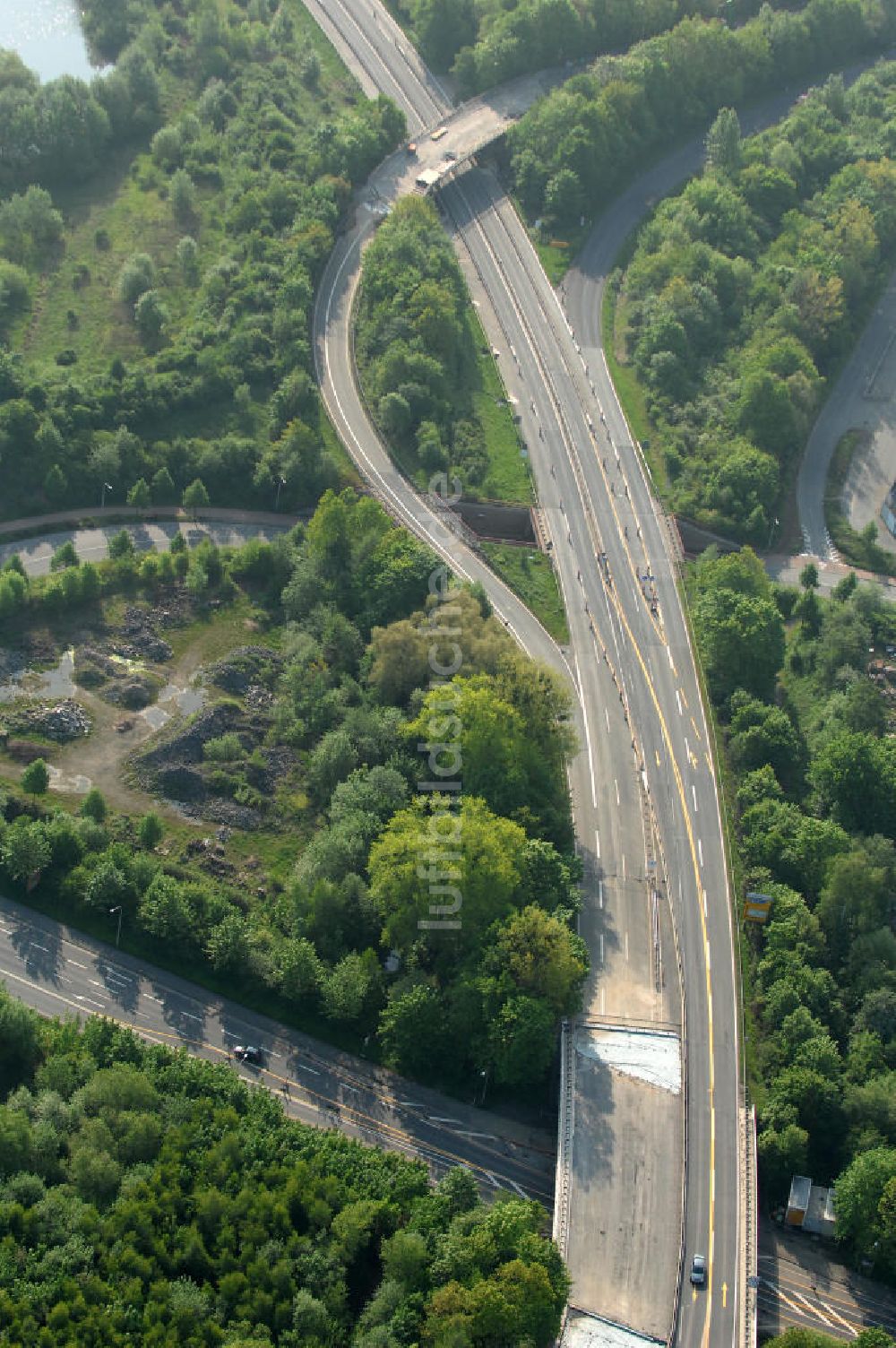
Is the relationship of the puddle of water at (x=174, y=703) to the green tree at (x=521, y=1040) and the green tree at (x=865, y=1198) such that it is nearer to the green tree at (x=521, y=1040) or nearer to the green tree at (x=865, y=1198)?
the green tree at (x=521, y=1040)

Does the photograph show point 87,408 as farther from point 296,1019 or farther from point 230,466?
point 296,1019

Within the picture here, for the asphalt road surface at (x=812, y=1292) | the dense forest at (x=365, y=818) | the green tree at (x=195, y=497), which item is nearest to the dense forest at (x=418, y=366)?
the dense forest at (x=365, y=818)

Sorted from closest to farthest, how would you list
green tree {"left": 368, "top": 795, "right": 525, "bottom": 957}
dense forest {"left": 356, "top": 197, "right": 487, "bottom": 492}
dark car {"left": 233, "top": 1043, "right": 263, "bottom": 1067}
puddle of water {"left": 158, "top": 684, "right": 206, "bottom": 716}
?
dark car {"left": 233, "top": 1043, "right": 263, "bottom": 1067}
green tree {"left": 368, "top": 795, "right": 525, "bottom": 957}
puddle of water {"left": 158, "top": 684, "right": 206, "bottom": 716}
dense forest {"left": 356, "top": 197, "right": 487, "bottom": 492}

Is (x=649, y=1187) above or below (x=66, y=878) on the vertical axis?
below

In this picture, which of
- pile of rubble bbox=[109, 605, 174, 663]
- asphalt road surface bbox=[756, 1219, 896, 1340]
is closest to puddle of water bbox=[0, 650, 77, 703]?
pile of rubble bbox=[109, 605, 174, 663]

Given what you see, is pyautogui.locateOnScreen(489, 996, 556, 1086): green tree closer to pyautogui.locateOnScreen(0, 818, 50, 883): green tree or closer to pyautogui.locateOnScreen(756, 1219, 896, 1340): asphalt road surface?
pyautogui.locateOnScreen(756, 1219, 896, 1340): asphalt road surface

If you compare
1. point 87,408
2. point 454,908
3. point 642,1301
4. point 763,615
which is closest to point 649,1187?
point 642,1301
